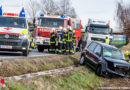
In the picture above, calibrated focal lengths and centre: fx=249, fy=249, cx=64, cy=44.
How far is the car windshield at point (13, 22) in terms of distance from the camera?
44.3 feet

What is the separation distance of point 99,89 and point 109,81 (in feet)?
4.79

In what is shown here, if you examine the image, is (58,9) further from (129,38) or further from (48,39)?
(48,39)

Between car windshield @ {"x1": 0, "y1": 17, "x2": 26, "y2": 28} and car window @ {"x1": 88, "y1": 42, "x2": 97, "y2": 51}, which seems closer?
car window @ {"x1": 88, "y1": 42, "x2": 97, "y2": 51}

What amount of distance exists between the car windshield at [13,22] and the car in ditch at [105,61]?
12.8 feet

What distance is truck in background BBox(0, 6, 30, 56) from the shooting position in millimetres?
13047

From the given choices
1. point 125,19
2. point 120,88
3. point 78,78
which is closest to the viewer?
point 120,88

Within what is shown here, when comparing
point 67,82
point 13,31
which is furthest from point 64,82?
point 13,31

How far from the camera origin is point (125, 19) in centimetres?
5003

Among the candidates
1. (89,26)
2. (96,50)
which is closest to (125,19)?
(89,26)

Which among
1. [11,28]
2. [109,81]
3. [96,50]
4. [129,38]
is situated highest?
[11,28]

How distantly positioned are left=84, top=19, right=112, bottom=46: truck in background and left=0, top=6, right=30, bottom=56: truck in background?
11.1m

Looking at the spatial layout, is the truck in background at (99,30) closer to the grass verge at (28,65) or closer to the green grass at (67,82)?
→ the grass verge at (28,65)

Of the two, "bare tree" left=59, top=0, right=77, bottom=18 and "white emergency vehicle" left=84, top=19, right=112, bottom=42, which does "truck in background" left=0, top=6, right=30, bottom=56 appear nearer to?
"white emergency vehicle" left=84, top=19, right=112, bottom=42

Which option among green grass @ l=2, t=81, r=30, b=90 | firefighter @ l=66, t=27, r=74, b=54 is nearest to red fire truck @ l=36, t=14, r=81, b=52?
firefighter @ l=66, t=27, r=74, b=54
